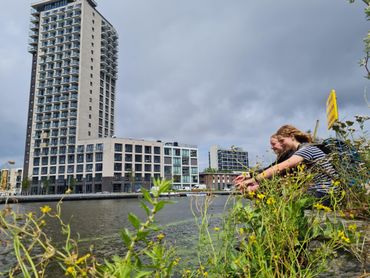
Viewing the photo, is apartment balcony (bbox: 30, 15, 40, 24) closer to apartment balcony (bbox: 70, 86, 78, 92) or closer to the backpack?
apartment balcony (bbox: 70, 86, 78, 92)

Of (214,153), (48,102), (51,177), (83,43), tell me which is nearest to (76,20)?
(83,43)

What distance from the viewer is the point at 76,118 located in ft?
241

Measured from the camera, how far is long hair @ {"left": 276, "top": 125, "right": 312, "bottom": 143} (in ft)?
11.0

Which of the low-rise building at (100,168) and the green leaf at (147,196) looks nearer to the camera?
the green leaf at (147,196)

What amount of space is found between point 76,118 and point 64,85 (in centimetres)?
1025

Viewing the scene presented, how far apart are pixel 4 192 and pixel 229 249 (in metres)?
1.23

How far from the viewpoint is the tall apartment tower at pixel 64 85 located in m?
74.8

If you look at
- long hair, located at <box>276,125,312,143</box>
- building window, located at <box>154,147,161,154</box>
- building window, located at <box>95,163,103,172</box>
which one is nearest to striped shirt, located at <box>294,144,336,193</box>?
long hair, located at <box>276,125,312,143</box>

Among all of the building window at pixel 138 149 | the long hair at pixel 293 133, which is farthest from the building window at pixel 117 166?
the long hair at pixel 293 133

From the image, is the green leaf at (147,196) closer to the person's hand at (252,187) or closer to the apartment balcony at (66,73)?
the person's hand at (252,187)

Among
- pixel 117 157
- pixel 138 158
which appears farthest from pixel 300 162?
→ pixel 138 158

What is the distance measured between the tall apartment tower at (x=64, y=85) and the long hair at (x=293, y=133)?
2965 inches

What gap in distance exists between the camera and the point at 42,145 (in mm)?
75375

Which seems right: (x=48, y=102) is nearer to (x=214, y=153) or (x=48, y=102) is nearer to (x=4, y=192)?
(x=4, y=192)
